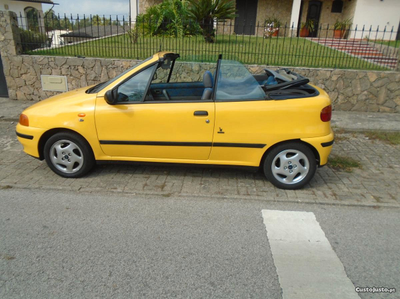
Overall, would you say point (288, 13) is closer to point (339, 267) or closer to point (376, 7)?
point (376, 7)

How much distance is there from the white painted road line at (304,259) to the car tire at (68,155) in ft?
8.06

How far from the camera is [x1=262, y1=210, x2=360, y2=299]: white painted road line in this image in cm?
265

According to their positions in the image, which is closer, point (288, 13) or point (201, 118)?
point (201, 118)

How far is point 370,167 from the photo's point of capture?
Answer: 529 cm

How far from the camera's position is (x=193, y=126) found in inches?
165

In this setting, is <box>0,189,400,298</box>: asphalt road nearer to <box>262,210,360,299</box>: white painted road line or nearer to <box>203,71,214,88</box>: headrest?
<box>262,210,360,299</box>: white painted road line

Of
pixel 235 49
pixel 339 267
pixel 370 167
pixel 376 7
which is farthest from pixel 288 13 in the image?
pixel 339 267

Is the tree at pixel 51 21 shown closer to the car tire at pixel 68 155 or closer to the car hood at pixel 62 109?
the car hood at pixel 62 109

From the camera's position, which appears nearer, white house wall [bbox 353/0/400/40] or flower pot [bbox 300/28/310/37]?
white house wall [bbox 353/0/400/40]

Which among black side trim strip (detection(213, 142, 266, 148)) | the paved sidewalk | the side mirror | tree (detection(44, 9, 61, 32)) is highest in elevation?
tree (detection(44, 9, 61, 32))

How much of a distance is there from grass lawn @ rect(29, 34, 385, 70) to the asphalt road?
5989 mm

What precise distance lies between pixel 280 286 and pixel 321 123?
2.26 metres

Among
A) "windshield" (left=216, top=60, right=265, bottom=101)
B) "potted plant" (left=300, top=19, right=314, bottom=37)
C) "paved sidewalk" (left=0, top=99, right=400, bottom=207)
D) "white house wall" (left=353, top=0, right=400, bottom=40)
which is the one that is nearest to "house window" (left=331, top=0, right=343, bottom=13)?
"potted plant" (left=300, top=19, right=314, bottom=37)

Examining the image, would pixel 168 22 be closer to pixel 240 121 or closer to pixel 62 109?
pixel 62 109
